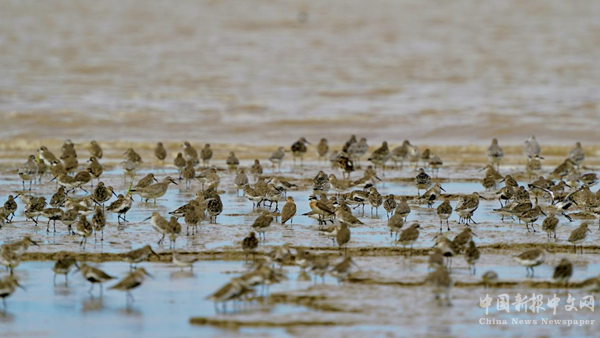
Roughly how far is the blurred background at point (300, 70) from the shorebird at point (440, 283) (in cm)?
1644

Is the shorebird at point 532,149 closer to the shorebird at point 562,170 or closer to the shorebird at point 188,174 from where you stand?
the shorebird at point 562,170

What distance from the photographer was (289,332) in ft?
28.7

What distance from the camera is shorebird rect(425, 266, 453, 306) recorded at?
961cm

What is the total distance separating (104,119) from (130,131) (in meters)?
1.67

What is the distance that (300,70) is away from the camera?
1543 inches

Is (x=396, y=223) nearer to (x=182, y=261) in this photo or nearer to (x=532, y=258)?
(x=532, y=258)

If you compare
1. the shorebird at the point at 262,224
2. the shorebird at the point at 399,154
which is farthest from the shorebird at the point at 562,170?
the shorebird at the point at 262,224

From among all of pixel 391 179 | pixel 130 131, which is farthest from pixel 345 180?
pixel 130 131

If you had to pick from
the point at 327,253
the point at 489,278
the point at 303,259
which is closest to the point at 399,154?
the point at 327,253

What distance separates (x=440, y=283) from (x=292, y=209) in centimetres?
427

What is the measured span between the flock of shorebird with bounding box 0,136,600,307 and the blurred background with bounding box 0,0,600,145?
297 inches

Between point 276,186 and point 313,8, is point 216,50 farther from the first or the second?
point 276,186

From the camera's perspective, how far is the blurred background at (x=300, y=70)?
92.8 feet

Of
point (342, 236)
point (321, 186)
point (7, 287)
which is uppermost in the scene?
point (321, 186)
